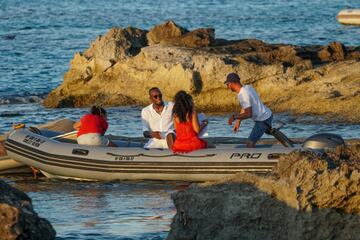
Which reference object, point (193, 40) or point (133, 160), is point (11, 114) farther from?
point (133, 160)

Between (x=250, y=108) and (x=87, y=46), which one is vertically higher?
(x=250, y=108)

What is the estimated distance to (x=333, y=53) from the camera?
69.0 ft

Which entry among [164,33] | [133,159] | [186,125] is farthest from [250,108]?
[164,33]

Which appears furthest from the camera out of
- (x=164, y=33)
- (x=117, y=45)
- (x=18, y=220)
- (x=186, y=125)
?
(x=164, y=33)

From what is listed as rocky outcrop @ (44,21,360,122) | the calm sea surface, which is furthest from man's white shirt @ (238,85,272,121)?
rocky outcrop @ (44,21,360,122)

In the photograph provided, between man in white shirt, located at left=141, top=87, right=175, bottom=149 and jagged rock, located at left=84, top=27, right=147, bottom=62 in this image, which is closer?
man in white shirt, located at left=141, top=87, right=175, bottom=149

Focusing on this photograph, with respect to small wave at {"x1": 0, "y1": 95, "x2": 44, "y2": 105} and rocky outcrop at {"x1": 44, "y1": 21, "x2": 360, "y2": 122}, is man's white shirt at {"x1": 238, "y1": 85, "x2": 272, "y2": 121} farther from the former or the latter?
small wave at {"x1": 0, "y1": 95, "x2": 44, "y2": 105}

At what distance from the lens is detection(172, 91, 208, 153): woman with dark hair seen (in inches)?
486

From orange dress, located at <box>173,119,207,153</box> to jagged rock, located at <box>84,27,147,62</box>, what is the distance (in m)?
8.71

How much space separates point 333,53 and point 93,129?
8632mm

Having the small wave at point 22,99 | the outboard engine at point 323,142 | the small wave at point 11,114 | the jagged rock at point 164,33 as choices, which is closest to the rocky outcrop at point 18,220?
the outboard engine at point 323,142

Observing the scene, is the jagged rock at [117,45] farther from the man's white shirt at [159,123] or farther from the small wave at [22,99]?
the man's white shirt at [159,123]

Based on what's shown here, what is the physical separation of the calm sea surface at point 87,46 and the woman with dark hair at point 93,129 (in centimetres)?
53

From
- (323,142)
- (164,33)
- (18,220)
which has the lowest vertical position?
(164,33)
